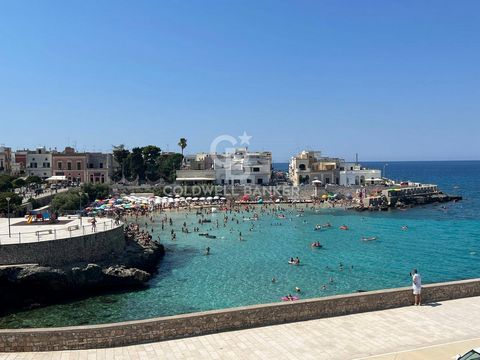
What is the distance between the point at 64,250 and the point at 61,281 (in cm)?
181

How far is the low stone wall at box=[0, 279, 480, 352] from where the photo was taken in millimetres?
10273

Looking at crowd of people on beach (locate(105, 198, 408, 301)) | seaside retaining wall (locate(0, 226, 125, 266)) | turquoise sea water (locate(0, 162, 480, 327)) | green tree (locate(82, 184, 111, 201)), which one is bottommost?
turquoise sea water (locate(0, 162, 480, 327))

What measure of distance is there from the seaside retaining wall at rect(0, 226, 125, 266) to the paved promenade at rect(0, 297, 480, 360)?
14040 millimetres

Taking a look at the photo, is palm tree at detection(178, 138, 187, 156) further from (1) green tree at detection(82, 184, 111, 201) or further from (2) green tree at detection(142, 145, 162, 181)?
(1) green tree at detection(82, 184, 111, 201)

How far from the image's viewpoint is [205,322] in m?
11.2

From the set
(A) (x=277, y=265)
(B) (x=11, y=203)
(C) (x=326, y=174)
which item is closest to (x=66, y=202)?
(B) (x=11, y=203)

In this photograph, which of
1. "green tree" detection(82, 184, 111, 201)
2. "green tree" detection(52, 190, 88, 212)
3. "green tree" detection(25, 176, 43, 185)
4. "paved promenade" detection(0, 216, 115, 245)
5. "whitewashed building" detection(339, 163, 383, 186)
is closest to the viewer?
"paved promenade" detection(0, 216, 115, 245)

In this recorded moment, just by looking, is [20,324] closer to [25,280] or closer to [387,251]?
[25,280]

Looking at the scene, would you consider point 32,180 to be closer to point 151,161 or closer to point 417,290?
point 151,161

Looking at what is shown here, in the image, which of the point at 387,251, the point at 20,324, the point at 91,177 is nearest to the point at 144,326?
the point at 20,324

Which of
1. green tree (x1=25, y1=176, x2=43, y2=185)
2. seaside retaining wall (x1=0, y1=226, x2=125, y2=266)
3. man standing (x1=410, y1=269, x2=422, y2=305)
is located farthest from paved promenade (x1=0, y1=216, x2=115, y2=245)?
green tree (x1=25, y1=176, x2=43, y2=185)

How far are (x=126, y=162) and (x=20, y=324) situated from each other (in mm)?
63064

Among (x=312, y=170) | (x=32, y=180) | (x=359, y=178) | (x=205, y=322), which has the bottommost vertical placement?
(x=205, y=322)

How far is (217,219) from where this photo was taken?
5312 centimetres
